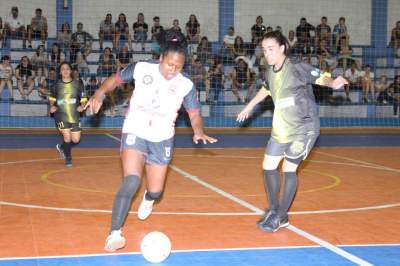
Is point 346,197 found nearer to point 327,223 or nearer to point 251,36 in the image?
point 327,223

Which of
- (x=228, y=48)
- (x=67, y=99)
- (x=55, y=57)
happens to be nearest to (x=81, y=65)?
(x=55, y=57)

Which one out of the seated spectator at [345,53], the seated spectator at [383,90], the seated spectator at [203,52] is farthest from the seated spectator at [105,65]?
the seated spectator at [383,90]

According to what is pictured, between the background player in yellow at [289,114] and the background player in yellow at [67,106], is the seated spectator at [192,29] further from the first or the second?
the background player in yellow at [289,114]

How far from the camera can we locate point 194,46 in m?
25.8

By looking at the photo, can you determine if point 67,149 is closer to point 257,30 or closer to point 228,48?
point 228,48

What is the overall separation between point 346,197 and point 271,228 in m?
2.73

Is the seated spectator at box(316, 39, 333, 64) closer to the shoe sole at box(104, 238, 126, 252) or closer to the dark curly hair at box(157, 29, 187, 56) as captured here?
the dark curly hair at box(157, 29, 187, 56)

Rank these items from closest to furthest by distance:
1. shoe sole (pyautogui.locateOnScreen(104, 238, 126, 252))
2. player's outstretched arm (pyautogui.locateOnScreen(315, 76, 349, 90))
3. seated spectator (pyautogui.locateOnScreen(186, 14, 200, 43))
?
shoe sole (pyautogui.locateOnScreen(104, 238, 126, 252)) → player's outstretched arm (pyautogui.locateOnScreen(315, 76, 349, 90)) → seated spectator (pyautogui.locateOnScreen(186, 14, 200, 43))

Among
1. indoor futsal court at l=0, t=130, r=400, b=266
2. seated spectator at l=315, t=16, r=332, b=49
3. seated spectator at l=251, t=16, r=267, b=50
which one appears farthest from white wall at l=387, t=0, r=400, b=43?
indoor futsal court at l=0, t=130, r=400, b=266

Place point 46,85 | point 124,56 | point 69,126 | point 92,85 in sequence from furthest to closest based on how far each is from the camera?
1. point 124,56
2. point 92,85
3. point 46,85
4. point 69,126

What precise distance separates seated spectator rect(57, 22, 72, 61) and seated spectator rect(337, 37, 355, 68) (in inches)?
405

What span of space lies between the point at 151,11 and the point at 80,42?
460cm

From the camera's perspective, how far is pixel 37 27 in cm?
2522

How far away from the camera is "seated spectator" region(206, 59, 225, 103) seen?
2472cm
